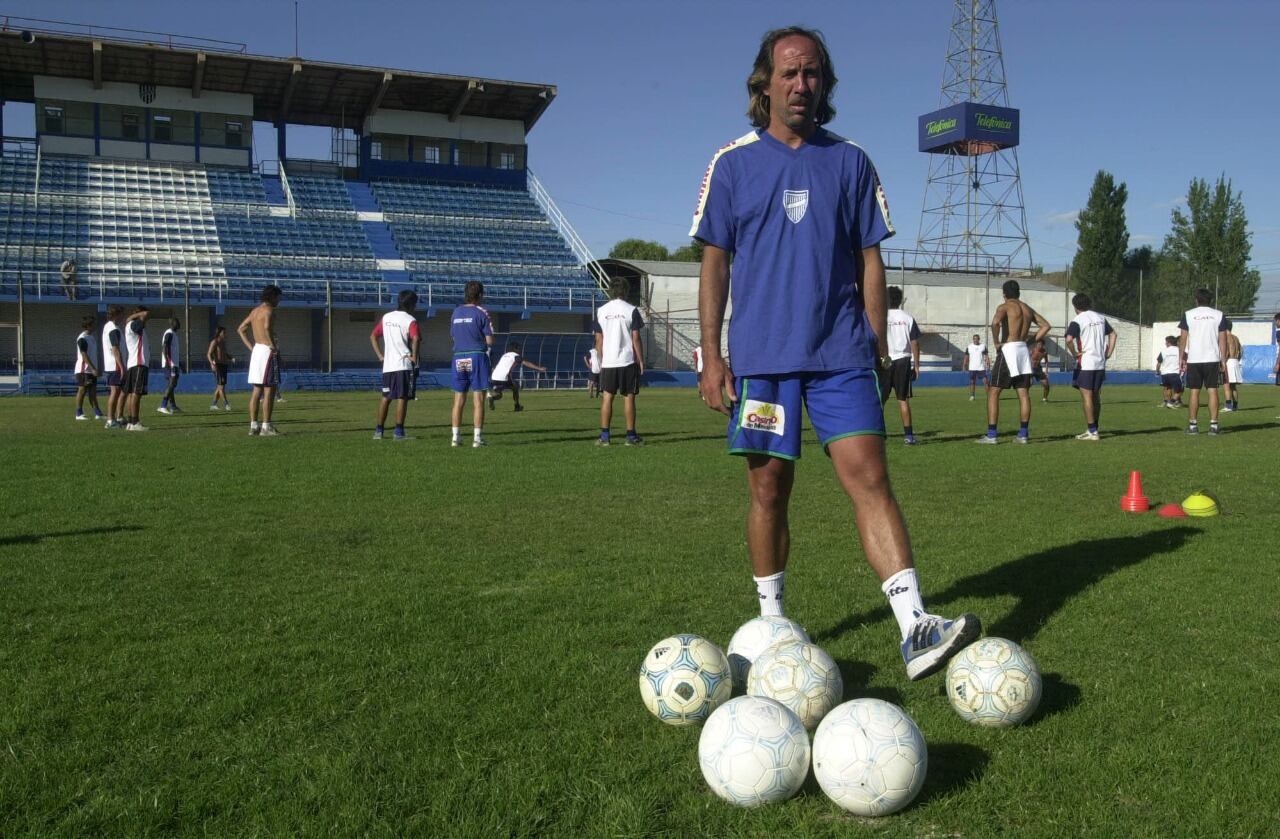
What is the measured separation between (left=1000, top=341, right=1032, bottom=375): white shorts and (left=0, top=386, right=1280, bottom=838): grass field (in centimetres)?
464

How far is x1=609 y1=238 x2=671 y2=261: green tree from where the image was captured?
9162 centimetres

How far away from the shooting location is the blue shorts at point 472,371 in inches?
529

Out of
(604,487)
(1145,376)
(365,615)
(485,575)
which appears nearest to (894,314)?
(604,487)

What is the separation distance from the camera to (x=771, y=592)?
171 inches

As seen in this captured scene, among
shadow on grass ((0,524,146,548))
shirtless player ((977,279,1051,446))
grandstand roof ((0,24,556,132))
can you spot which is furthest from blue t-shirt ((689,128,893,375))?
grandstand roof ((0,24,556,132))

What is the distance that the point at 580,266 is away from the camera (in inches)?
1742

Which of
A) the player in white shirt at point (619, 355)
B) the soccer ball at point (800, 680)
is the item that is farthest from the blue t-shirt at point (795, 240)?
the player in white shirt at point (619, 355)

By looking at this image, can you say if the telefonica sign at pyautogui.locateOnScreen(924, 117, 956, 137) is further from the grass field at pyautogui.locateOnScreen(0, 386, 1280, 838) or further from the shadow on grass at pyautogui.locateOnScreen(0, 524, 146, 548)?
the shadow on grass at pyautogui.locateOnScreen(0, 524, 146, 548)

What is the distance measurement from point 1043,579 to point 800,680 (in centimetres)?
263

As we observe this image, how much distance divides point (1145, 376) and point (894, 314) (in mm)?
36986

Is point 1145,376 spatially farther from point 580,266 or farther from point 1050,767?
point 1050,767

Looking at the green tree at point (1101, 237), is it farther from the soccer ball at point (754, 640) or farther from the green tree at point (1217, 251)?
the soccer ball at point (754, 640)

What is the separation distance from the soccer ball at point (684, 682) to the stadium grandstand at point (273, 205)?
3121 cm

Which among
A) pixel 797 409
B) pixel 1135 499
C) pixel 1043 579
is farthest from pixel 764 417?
pixel 1135 499
